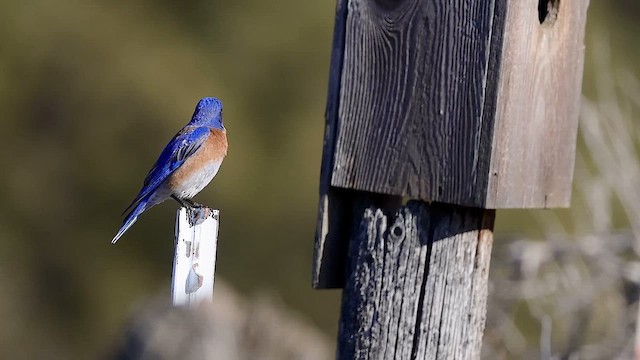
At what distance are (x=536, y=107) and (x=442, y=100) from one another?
41cm

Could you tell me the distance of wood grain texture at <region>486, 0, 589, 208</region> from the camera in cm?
321

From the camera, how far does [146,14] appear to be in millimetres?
7480

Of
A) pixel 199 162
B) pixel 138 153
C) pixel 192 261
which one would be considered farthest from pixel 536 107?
pixel 138 153

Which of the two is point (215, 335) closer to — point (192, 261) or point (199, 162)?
point (199, 162)

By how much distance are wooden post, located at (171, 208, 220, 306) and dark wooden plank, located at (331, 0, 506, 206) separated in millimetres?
577

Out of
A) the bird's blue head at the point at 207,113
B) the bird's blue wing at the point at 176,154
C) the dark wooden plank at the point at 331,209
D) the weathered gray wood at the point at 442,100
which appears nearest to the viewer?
the weathered gray wood at the point at 442,100

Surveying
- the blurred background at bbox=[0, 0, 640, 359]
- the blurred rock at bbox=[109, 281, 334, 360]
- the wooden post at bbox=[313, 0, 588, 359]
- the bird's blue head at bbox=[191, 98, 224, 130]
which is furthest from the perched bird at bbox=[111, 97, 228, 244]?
the blurred background at bbox=[0, 0, 640, 359]

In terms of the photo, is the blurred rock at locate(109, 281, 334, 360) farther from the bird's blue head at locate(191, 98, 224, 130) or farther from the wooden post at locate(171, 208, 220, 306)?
the wooden post at locate(171, 208, 220, 306)

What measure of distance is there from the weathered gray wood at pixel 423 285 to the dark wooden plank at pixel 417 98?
0.10m

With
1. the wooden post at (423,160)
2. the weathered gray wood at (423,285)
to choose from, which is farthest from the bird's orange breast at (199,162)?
the weathered gray wood at (423,285)

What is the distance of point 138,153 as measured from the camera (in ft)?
23.9

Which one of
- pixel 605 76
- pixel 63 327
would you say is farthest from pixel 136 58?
pixel 605 76

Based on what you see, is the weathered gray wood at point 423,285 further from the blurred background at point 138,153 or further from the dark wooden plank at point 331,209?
the blurred background at point 138,153

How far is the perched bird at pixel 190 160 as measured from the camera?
4387mm
